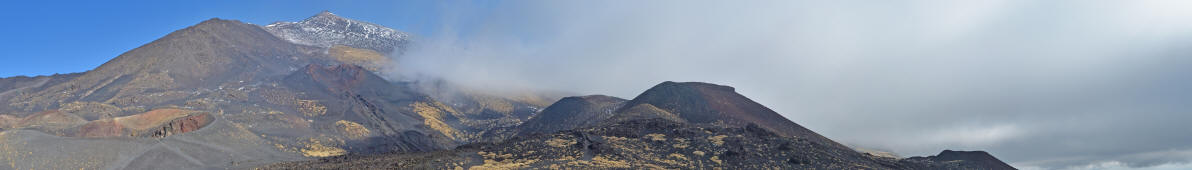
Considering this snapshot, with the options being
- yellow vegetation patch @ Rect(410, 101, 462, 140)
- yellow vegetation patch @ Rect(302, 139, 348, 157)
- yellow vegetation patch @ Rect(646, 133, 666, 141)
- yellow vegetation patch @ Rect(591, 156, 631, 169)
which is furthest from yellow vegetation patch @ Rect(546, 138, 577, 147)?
yellow vegetation patch @ Rect(410, 101, 462, 140)

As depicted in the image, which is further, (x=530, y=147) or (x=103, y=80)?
(x=103, y=80)

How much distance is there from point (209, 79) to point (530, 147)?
89245 millimetres

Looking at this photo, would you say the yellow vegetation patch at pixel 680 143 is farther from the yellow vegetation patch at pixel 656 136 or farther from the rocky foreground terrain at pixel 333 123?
the yellow vegetation patch at pixel 656 136

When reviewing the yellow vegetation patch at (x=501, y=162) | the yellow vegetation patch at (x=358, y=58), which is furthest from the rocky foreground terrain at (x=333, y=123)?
the yellow vegetation patch at (x=358, y=58)

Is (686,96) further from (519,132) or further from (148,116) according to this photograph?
(148,116)

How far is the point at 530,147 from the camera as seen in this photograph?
63.3 meters

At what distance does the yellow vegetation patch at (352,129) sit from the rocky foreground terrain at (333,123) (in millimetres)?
358

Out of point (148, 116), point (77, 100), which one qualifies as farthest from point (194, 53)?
point (148, 116)

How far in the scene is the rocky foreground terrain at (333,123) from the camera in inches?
2383

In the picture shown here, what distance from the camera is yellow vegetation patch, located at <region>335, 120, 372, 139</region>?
309ft

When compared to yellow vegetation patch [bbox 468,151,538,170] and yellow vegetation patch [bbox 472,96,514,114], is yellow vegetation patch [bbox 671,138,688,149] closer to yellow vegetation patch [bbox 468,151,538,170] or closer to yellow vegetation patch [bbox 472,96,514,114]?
yellow vegetation patch [bbox 468,151,538,170]

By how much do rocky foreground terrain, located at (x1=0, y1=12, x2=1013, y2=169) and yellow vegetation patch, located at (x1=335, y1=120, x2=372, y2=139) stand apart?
0.36 meters

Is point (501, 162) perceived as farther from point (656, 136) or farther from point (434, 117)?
point (434, 117)

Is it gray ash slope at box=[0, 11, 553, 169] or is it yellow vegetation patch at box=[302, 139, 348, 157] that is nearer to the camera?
gray ash slope at box=[0, 11, 553, 169]
